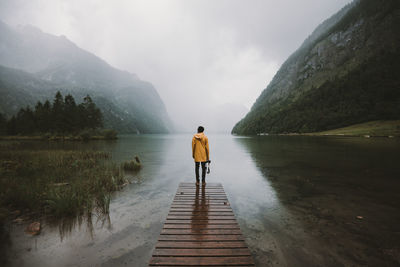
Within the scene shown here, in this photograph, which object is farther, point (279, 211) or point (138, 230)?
point (279, 211)

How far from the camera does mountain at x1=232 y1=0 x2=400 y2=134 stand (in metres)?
113

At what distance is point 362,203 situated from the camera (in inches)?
415

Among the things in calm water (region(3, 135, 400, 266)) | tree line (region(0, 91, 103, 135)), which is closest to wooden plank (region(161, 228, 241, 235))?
calm water (region(3, 135, 400, 266))

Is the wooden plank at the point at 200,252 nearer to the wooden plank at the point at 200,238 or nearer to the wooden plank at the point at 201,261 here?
the wooden plank at the point at 201,261

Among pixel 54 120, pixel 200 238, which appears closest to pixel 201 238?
pixel 200 238

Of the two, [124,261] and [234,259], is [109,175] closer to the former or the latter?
[124,261]

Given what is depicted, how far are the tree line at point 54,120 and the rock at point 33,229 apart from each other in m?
87.0

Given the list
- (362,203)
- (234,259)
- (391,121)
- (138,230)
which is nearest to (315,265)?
(234,259)

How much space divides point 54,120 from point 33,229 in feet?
297

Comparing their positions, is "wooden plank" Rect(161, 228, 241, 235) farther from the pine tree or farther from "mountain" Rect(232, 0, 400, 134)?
"mountain" Rect(232, 0, 400, 134)

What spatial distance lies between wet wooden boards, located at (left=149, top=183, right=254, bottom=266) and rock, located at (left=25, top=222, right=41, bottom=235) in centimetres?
562

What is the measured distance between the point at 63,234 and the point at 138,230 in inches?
116

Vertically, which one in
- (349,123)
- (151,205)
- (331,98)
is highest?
(331,98)

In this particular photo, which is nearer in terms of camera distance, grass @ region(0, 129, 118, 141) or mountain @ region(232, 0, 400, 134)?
grass @ region(0, 129, 118, 141)
